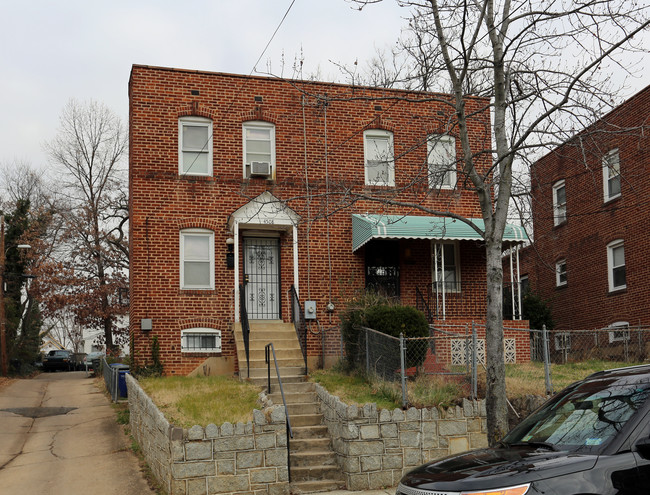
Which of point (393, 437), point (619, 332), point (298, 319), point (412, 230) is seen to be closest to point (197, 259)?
point (298, 319)

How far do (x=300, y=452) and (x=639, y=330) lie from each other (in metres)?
9.01

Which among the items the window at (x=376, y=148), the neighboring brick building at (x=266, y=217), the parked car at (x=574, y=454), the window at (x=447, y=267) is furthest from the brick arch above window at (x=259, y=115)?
the parked car at (x=574, y=454)

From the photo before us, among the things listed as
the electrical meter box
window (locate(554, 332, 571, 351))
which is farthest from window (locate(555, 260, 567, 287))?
the electrical meter box

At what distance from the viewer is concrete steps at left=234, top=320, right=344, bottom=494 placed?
11109mm

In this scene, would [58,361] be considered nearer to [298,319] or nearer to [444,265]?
[298,319]

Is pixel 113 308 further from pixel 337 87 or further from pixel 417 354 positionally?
pixel 417 354

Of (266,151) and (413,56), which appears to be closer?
(413,56)

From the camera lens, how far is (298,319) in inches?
647

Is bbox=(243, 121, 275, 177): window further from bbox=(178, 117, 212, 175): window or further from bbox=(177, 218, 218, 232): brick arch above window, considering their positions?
bbox=(177, 218, 218, 232): brick arch above window

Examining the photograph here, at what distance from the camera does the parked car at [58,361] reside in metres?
45.9

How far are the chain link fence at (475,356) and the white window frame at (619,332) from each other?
64 millimetres

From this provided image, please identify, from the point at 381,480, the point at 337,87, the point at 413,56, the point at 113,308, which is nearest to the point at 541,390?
the point at 381,480

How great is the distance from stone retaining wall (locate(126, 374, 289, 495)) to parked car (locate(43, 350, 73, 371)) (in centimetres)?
3837

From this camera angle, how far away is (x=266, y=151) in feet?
59.4
